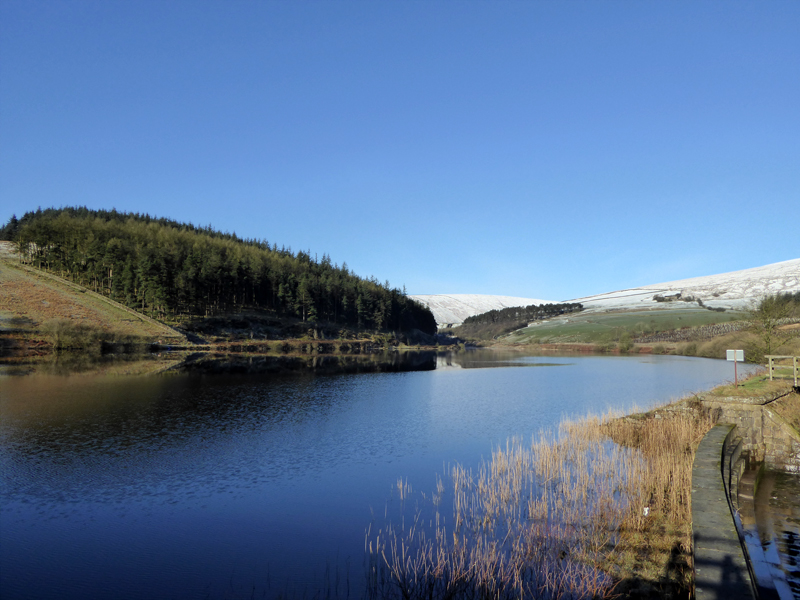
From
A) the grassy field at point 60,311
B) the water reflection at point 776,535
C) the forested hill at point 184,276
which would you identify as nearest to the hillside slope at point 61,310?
the grassy field at point 60,311

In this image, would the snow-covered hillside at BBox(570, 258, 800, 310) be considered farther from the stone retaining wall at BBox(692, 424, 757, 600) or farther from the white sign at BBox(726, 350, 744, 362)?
the stone retaining wall at BBox(692, 424, 757, 600)

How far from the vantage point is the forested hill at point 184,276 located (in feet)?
301

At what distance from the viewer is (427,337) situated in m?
155

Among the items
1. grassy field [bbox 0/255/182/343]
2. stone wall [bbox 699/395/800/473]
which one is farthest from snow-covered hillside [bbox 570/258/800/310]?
grassy field [bbox 0/255/182/343]

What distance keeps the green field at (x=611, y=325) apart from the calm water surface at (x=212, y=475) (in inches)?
3898

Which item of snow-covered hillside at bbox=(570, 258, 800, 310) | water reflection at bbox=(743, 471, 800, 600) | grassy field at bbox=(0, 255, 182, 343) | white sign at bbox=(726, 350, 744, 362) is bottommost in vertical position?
water reflection at bbox=(743, 471, 800, 600)

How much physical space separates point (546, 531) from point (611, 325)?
146m

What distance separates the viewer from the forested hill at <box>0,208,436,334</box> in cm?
9181

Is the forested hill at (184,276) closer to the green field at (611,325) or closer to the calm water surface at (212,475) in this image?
the green field at (611,325)

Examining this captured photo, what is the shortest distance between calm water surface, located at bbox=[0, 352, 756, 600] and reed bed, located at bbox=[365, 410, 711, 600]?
119 cm

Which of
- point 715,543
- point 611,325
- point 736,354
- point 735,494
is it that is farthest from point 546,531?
point 611,325

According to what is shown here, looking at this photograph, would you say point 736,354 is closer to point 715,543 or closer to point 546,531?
point 546,531

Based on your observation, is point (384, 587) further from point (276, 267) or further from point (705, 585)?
point (276, 267)

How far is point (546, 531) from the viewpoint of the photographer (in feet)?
37.4
